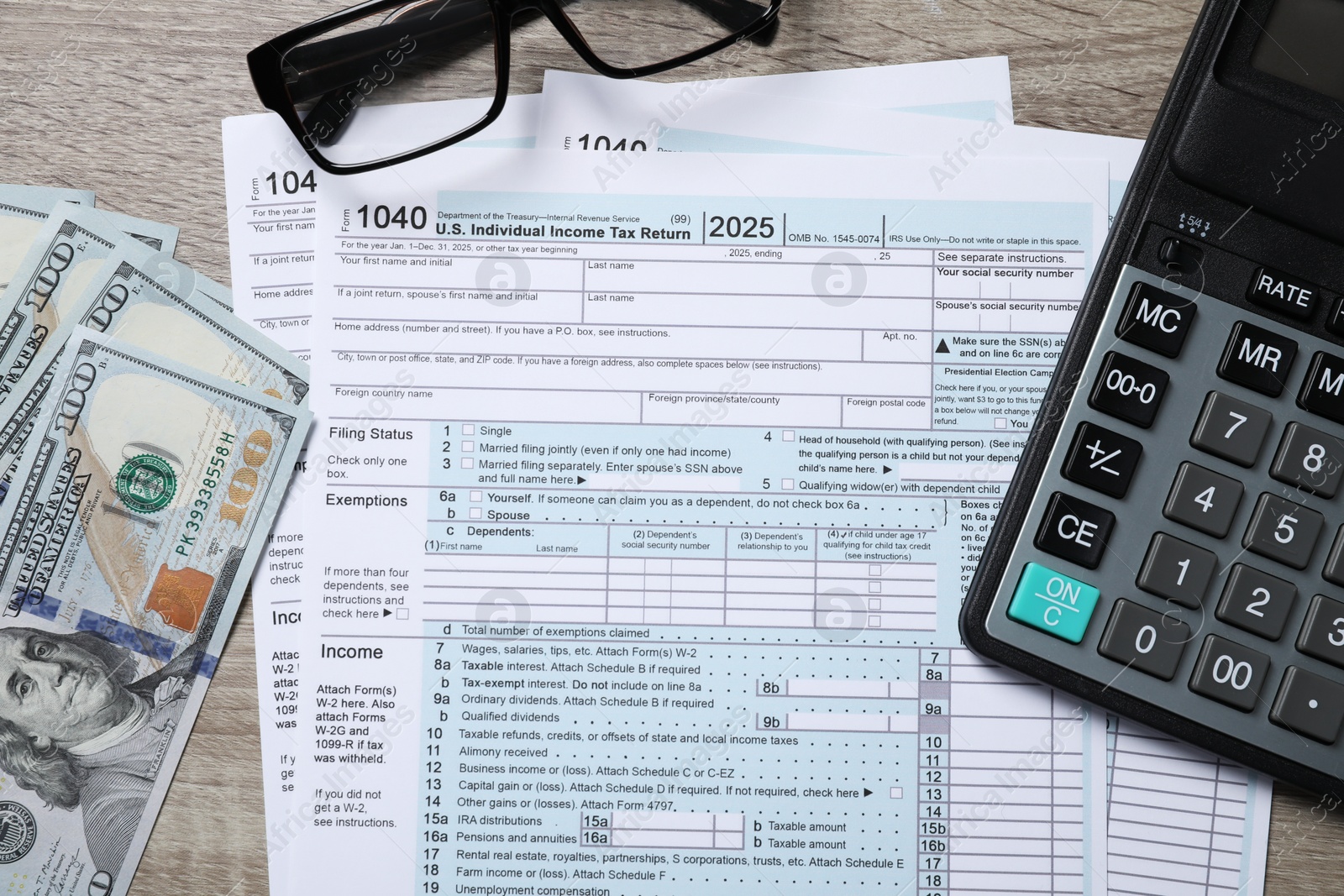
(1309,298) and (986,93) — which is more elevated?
(986,93)

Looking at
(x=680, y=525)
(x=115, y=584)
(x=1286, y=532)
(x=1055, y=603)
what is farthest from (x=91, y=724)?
(x=1286, y=532)

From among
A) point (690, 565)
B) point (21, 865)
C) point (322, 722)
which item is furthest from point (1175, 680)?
point (21, 865)

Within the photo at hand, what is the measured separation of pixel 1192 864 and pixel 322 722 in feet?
1.42

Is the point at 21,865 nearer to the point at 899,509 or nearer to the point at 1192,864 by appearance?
the point at 899,509

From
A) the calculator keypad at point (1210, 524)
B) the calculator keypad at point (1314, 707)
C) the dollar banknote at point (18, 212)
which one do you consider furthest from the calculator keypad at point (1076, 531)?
the dollar banknote at point (18, 212)

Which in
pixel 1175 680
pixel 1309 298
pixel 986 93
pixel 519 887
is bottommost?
pixel 519 887

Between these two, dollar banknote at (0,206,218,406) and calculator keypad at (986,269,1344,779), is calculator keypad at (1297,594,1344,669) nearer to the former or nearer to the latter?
calculator keypad at (986,269,1344,779)

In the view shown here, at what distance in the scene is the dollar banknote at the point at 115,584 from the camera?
0.43 m

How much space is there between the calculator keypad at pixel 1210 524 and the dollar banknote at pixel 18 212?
0.52 meters

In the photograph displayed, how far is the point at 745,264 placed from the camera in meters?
0.45

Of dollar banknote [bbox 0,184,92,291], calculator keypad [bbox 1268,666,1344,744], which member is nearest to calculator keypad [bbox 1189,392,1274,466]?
calculator keypad [bbox 1268,666,1344,744]

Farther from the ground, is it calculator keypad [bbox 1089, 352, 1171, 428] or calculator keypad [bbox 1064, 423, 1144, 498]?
calculator keypad [bbox 1089, 352, 1171, 428]

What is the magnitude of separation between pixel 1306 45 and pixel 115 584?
0.63 m

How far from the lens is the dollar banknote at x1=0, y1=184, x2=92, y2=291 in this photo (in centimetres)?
46
